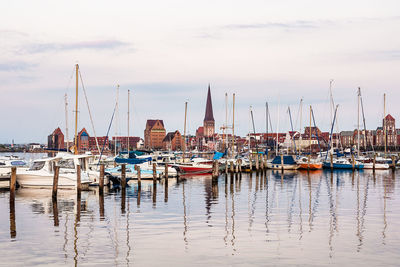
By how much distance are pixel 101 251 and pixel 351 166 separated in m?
64.4

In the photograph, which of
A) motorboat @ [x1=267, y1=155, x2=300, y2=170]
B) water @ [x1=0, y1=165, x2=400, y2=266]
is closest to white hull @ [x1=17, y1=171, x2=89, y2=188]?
water @ [x1=0, y1=165, x2=400, y2=266]

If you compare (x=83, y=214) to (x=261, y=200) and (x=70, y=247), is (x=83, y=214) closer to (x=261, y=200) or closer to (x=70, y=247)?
(x=70, y=247)

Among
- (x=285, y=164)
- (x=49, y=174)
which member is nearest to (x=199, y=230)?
(x=49, y=174)

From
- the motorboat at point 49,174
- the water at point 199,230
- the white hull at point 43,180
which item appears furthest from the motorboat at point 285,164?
the white hull at point 43,180

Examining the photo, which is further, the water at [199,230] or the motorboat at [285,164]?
the motorboat at [285,164]

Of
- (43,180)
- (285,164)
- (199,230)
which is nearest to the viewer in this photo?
(199,230)

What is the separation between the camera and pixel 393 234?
23328 millimetres

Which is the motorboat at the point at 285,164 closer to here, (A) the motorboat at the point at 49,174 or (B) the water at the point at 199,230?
(B) the water at the point at 199,230

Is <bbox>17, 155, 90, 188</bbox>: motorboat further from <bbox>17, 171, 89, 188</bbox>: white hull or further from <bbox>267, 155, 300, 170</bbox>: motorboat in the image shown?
<bbox>267, 155, 300, 170</bbox>: motorboat

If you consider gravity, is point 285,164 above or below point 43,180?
below

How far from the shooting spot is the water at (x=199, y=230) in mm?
18734

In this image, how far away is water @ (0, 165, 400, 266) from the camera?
1873 centimetres

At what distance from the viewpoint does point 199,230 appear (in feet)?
79.8

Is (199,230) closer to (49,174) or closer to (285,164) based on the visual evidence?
(49,174)
